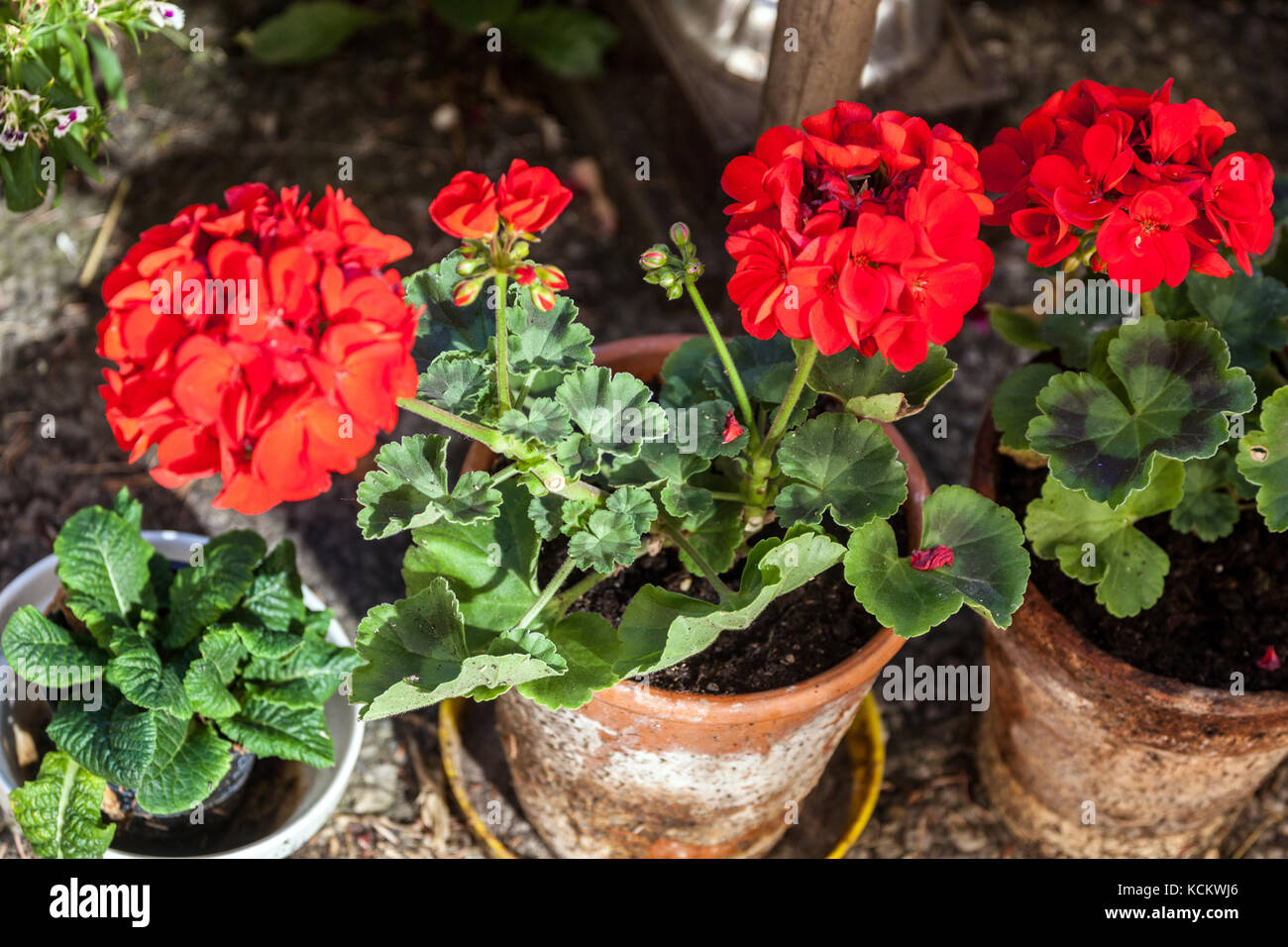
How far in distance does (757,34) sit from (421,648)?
5.85 feet

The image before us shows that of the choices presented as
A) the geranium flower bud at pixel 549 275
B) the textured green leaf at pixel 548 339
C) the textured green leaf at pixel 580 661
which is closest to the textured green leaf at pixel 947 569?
the textured green leaf at pixel 580 661

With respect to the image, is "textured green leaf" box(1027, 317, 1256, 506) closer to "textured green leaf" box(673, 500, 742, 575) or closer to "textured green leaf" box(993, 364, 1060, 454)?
"textured green leaf" box(993, 364, 1060, 454)

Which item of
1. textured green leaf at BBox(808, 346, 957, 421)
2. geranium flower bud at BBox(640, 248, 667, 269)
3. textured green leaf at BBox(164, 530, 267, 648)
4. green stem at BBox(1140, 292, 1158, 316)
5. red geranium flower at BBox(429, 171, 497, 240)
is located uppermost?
red geranium flower at BBox(429, 171, 497, 240)

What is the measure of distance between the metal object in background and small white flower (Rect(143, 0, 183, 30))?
132 cm

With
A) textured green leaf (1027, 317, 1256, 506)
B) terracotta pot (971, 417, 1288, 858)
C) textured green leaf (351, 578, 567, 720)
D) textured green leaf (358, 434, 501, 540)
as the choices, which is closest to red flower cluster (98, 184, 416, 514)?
textured green leaf (358, 434, 501, 540)

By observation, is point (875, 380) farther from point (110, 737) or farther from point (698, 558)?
point (110, 737)

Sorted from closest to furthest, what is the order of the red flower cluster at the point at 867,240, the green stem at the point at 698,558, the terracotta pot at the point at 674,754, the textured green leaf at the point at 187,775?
the red flower cluster at the point at 867,240
the green stem at the point at 698,558
the terracotta pot at the point at 674,754
the textured green leaf at the point at 187,775

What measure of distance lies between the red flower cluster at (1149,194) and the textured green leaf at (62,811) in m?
1.61

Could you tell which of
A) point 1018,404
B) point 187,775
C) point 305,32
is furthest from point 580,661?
point 305,32

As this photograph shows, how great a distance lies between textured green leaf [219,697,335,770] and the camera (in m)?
1.94

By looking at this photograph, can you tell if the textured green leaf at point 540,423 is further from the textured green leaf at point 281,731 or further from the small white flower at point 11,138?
the small white flower at point 11,138

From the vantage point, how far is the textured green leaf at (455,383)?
156 cm

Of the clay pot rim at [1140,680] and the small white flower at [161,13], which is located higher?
the small white flower at [161,13]

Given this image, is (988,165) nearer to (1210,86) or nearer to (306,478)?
(306,478)
